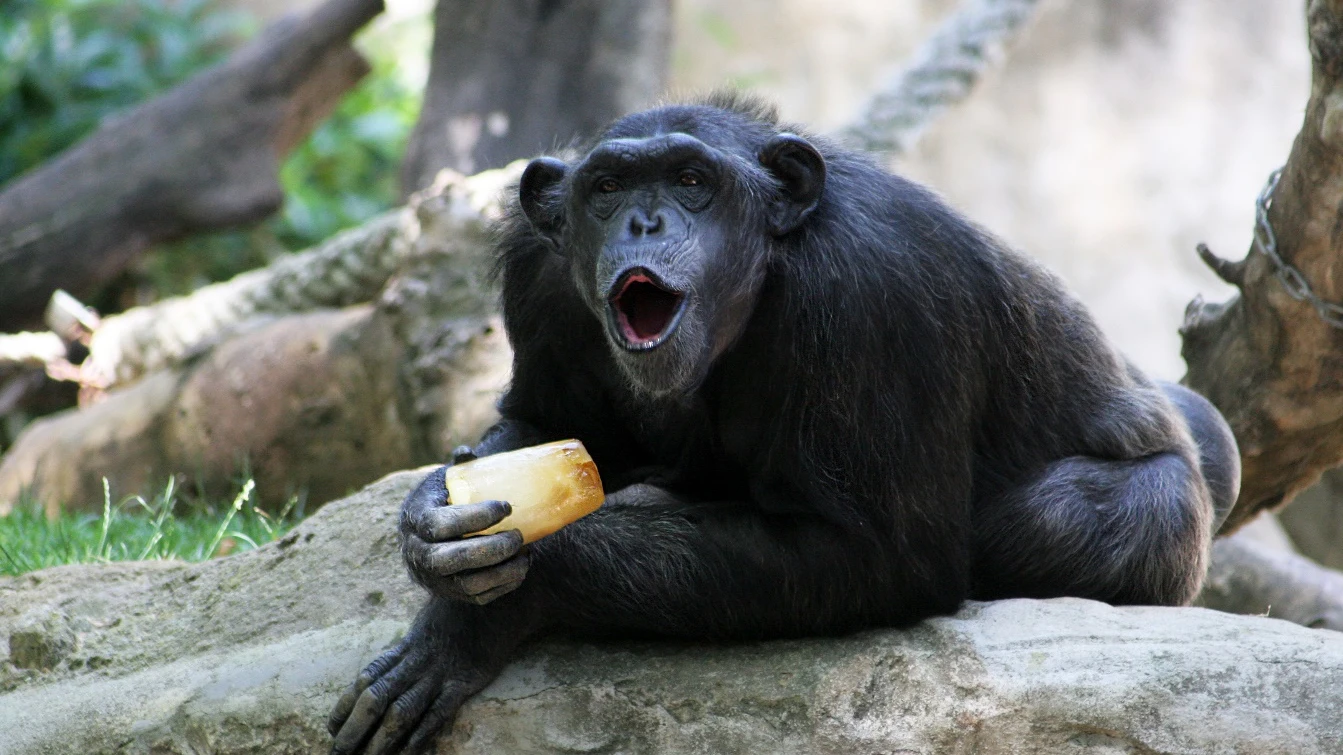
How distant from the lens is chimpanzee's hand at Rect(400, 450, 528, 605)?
12.7 ft

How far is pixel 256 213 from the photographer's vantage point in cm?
1131

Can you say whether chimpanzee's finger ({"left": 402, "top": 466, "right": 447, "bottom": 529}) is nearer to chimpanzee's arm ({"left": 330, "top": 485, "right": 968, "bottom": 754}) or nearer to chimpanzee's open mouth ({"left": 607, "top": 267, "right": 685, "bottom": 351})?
chimpanzee's arm ({"left": 330, "top": 485, "right": 968, "bottom": 754})

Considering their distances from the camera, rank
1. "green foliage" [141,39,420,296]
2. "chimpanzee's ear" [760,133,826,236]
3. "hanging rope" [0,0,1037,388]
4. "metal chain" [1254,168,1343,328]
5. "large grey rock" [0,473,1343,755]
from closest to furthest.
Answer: "large grey rock" [0,473,1343,755]
"chimpanzee's ear" [760,133,826,236]
"metal chain" [1254,168,1343,328]
"hanging rope" [0,0,1037,388]
"green foliage" [141,39,420,296]

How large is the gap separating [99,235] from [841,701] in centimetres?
878

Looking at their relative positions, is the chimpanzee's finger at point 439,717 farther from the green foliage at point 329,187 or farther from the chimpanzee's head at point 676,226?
the green foliage at point 329,187

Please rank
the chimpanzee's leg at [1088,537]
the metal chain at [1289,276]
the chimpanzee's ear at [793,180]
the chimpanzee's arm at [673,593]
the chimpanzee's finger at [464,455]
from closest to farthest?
the chimpanzee's arm at [673,593] < the chimpanzee's ear at [793,180] < the chimpanzee's finger at [464,455] < the chimpanzee's leg at [1088,537] < the metal chain at [1289,276]

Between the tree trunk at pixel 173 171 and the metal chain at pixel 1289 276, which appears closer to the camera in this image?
the metal chain at pixel 1289 276

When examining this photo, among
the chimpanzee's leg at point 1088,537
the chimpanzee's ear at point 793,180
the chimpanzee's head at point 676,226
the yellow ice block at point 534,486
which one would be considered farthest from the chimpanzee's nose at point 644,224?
the chimpanzee's leg at point 1088,537

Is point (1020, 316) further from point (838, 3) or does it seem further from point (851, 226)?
point (838, 3)

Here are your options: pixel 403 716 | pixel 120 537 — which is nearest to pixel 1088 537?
pixel 403 716

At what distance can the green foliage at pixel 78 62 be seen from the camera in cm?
1418

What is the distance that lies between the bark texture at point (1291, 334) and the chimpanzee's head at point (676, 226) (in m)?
2.23

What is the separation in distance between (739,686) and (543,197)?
68.6 inches

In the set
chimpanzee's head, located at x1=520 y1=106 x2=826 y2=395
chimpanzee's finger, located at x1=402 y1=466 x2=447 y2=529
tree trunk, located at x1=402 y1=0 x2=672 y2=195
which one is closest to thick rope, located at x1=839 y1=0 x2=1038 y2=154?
tree trunk, located at x1=402 y1=0 x2=672 y2=195
